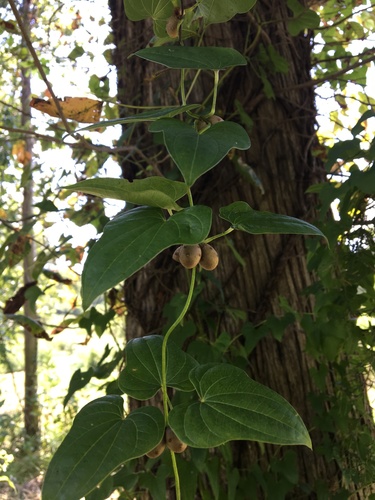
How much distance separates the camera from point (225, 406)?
18.5 inches

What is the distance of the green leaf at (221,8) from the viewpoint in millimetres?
621

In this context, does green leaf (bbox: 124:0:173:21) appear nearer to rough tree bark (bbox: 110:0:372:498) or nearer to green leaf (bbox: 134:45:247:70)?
green leaf (bbox: 134:45:247:70)

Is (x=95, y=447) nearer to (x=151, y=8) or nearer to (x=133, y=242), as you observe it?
(x=133, y=242)

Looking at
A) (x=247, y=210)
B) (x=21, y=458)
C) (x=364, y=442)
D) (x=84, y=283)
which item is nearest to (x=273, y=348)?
(x=364, y=442)

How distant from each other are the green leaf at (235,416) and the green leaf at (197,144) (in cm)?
18

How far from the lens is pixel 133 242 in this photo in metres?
0.40

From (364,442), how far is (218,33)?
877 millimetres

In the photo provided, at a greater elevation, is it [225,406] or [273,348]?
[273,348]

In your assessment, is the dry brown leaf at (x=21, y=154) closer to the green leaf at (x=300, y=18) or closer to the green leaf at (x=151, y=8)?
the green leaf at (x=300, y=18)

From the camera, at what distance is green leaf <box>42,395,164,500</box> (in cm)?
43

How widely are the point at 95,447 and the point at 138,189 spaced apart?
0.20 m

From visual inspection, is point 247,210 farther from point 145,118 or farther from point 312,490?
point 312,490

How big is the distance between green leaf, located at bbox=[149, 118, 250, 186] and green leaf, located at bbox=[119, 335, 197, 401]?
202 millimetres

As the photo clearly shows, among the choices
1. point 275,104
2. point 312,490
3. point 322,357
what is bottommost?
point 312,490
